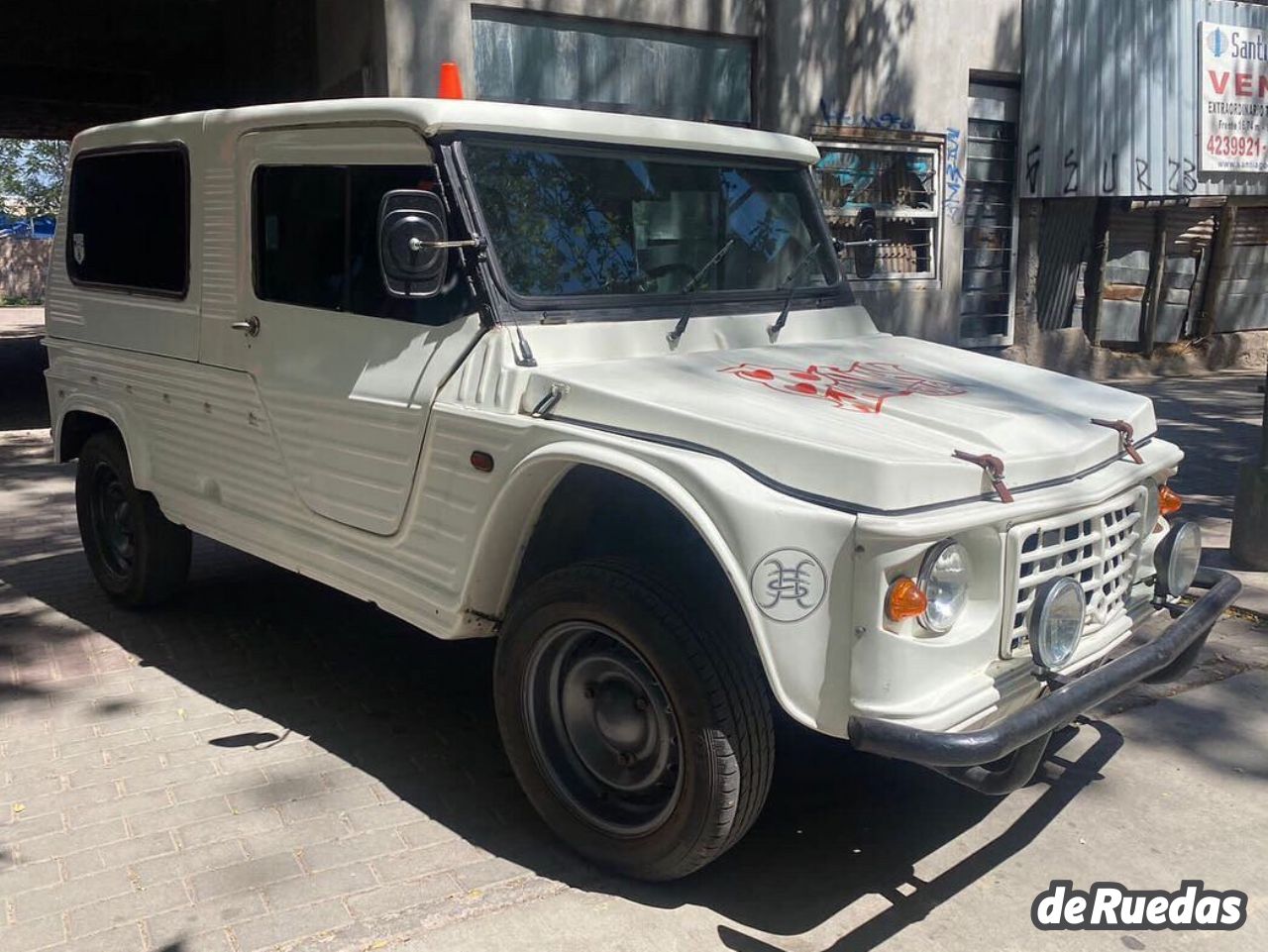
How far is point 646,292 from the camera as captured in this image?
397 centimetres

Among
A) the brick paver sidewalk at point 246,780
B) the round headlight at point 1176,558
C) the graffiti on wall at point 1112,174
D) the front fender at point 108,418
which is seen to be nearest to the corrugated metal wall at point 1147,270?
the graffiti on wall at point 1112,174

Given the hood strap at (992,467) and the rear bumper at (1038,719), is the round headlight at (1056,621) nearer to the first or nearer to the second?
the rear bumper at (1038,719)

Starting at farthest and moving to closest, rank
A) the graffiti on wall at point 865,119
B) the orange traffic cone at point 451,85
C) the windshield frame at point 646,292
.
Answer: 1. the graffiti on wall at point 865,119
2. the orange traffic cone at point 451,85
3. the windshield frame at point 646,292

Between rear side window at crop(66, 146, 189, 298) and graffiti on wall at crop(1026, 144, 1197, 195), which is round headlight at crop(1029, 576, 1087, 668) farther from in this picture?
graffiti on wall at crop(1026, 144, 1197, 195)

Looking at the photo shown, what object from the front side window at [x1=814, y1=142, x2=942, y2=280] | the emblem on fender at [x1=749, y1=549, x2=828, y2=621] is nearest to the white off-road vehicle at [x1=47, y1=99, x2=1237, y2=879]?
the emblem on fender at [x1=749, y1=549, x2=828, y2=621]

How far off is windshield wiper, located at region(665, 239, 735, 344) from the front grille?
1333 millimetres

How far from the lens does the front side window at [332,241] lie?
150 inches

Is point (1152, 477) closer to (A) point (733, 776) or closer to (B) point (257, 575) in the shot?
(A) point (733, 776)

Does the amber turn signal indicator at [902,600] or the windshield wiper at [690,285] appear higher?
the windshield wiper at [690,285]

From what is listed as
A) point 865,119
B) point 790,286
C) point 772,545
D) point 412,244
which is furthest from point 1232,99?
point 772,545

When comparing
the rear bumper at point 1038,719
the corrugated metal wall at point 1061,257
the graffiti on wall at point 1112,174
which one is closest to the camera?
the rear bumper at point 1038,719

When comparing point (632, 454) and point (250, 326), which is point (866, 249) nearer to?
point (632, 454)

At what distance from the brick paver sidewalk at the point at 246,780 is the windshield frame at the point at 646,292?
5.00 feet

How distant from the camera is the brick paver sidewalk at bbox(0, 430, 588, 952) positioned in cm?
327
